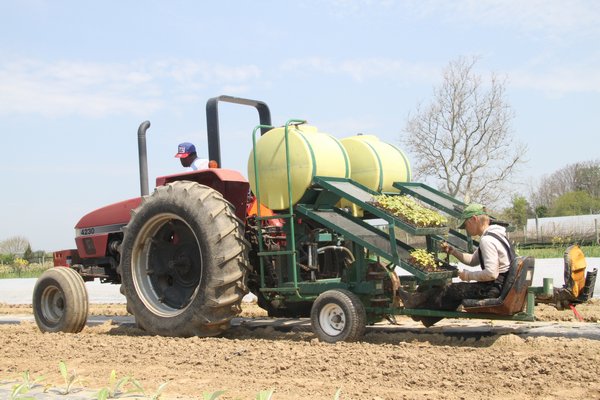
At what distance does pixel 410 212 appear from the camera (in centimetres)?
662

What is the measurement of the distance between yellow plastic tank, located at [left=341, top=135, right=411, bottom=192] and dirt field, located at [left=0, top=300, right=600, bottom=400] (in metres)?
1.84

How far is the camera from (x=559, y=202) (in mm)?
52906

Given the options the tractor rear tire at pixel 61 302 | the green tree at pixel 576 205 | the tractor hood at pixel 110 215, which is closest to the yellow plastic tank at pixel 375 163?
the tractor hood at pixel 110 215

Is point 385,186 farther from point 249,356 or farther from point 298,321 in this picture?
point 249,356

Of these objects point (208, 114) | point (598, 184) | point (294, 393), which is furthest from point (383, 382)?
point (598, 184)

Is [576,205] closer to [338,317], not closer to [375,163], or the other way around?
[375,163]

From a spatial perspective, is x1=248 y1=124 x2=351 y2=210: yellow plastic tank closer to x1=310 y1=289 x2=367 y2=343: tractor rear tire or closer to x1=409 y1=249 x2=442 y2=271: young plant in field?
x1=310 y1=289 x2=367 y2=343: tractor rear tire

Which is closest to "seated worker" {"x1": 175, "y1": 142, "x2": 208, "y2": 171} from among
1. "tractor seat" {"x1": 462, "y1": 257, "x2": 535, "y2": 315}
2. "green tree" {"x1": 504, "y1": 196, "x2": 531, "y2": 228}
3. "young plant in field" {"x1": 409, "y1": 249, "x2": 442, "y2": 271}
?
"young plant in field" {"x1": 409, "y1": 249, "x2": 442, "y2": 271}

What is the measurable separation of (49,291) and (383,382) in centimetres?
516

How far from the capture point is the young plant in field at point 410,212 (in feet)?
21.4

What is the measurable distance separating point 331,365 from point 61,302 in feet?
14.6

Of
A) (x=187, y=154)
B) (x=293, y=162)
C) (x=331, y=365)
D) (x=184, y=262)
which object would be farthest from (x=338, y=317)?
(x=187, y=154)

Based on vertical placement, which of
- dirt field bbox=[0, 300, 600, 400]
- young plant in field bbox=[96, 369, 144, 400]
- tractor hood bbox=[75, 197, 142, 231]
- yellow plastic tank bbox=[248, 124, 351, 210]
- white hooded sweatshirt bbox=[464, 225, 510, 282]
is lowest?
dirt field bbox=[0, 300, 600, 400]

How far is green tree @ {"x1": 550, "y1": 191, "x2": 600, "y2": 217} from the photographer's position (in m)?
50.2
